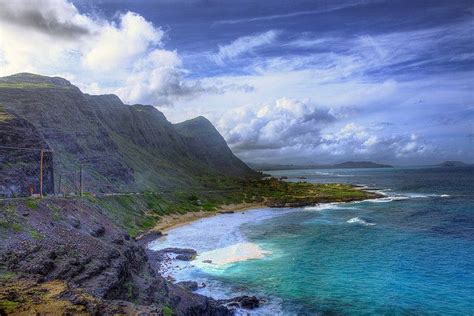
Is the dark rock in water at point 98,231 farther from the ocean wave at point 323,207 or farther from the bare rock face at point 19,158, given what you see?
the ocean wave at point 323,207

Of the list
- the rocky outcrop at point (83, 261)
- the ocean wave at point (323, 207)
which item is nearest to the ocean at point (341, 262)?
the rocky outcrop at point (83, 261)

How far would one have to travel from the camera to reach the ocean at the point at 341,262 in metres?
38.1

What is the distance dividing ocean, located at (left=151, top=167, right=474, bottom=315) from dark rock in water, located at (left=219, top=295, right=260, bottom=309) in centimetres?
90

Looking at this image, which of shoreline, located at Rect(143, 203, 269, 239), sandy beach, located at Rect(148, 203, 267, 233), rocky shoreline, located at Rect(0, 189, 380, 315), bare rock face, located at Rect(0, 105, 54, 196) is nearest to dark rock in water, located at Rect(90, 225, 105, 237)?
rocky shoreline, located at Rect(0, 189, 380, 315)

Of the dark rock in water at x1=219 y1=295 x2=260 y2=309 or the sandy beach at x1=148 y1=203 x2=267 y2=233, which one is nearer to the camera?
the dark rock in water at x1=219 y1=295 x2=260 y2=309

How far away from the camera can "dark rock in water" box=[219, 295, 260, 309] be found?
3622 cm

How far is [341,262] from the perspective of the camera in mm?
51969

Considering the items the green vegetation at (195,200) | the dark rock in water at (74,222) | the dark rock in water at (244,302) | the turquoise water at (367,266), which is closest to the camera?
the dark rock in water at (74,222)

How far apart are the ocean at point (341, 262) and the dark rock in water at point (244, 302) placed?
2.96ft

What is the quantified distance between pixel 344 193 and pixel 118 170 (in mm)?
89148

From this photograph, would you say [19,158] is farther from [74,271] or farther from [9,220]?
[74,271]

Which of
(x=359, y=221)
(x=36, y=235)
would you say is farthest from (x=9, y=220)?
(x=359, y=221)

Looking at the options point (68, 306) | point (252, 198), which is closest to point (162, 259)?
point (68, 306)

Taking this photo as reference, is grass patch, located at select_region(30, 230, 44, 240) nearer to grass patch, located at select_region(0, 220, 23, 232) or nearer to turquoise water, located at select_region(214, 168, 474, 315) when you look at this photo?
grass patch, located at select_region(0, 220, 23, 232)
